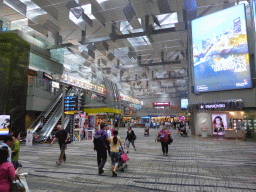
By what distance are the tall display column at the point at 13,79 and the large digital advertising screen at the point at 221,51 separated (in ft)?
49.3

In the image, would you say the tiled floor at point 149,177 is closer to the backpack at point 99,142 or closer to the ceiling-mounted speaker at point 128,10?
the backpack at point 99,142

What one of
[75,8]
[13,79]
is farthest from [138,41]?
[13,79]

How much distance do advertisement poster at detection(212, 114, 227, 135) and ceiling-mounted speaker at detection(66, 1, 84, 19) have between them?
15.3 metres

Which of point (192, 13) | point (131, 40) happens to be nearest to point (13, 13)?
point (131, 40)

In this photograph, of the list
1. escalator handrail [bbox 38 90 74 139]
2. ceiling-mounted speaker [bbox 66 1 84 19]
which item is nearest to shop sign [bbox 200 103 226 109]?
ceiling-mounted speaker [bbox 66 1 84 19]

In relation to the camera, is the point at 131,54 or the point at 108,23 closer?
the point at 108,23

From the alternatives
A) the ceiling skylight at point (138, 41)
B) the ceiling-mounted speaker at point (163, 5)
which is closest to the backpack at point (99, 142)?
the ceiling-mounted speaker at point (163, 5)

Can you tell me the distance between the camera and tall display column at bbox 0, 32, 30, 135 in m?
14.3

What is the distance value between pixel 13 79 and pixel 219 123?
61.5 feet

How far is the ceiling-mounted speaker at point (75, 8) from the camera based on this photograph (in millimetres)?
12595

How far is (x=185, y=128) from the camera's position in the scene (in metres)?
19.6

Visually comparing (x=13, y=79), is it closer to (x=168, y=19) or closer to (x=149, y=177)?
(x=168, y=19)

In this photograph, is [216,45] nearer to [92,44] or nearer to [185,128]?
[185,128]

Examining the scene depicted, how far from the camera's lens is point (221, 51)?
1573 centimetres
